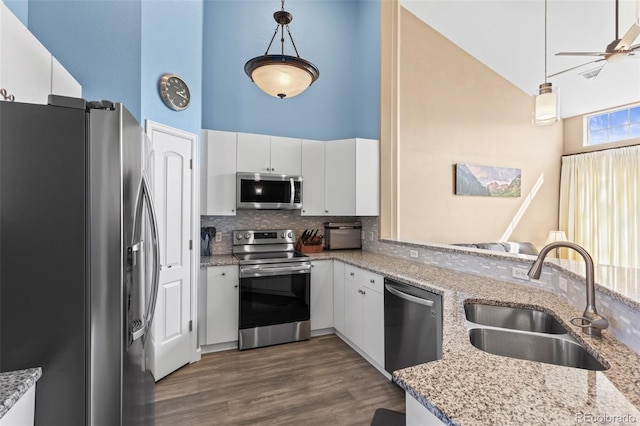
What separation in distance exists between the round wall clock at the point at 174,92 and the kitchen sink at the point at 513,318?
2.63 metres

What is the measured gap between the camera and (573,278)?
1618mm

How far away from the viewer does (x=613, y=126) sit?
5.20 metres

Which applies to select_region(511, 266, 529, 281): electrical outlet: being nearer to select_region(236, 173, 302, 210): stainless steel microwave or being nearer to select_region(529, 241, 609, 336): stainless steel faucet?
select_region(529, 241, 609, 336): stainless steel faucet

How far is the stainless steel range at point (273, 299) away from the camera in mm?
3100

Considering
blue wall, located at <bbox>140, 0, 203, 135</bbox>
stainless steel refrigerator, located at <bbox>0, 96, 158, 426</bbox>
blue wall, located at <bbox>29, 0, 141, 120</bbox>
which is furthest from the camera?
blue wall, located at <bbox>140, 0, 203, 135</bbox>

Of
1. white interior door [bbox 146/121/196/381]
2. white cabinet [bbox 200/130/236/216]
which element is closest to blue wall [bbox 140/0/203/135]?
white interior door [bbox 146/121/196/381]

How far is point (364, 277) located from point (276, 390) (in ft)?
3.86

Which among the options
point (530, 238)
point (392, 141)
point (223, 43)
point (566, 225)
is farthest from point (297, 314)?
point (566, 225)

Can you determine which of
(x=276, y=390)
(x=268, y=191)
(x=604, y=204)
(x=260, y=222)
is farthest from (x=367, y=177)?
(x=604, y=204)

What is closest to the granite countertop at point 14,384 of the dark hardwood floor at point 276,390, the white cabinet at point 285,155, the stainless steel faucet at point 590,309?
the dark hardwood floor at point 276,390

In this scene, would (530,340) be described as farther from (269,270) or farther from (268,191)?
(268,191)

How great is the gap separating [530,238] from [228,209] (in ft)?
16.0

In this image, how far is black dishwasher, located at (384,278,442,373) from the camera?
2.04 metres

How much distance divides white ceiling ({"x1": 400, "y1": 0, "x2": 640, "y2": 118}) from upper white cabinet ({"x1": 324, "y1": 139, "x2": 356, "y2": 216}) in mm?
1979
